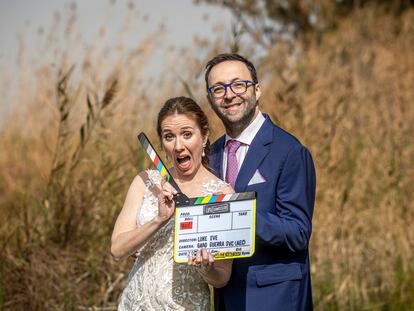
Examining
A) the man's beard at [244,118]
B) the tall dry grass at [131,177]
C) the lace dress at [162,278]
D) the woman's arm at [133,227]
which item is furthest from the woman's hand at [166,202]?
the tall dry grass at [131,177]

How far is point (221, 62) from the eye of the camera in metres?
4.18

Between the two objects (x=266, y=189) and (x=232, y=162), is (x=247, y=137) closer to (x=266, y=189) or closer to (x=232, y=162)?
(x=232, y=162)

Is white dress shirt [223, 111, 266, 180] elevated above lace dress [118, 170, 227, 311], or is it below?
above

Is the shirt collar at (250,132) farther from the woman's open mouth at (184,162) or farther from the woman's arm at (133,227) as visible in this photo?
the woman's arm at (133,227)

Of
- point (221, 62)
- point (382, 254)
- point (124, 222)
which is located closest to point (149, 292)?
point (124, 222)

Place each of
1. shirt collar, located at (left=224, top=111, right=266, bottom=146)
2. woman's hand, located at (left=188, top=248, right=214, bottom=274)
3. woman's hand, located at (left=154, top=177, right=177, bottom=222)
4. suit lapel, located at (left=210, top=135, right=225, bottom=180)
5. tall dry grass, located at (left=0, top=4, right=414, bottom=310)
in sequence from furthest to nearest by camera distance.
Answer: tall dry grass, located at (left=0, top=4, right=414, bottom=310)
suit lapel, located at (left=210, top=135, right=225, bottom=180)
shirt collar, located at (left=224, top=111, right=266, bottom=146)
woman's hand, located at (left=154, top=177, right=177, bottom=222)
woman's hand, located at (left=188, top=248, right=214, bottom=274)

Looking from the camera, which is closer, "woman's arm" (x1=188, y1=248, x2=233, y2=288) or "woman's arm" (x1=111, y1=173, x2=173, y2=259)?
"woman's arm" (x1=188, y1=248, x2=233, y2=288)

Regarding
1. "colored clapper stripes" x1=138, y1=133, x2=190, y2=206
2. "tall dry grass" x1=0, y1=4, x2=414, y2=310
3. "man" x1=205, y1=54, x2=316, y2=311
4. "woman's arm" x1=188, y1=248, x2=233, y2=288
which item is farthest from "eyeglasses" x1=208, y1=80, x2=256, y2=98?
"tall dry grass" x1=0, y1=4, x2=414, y2=310

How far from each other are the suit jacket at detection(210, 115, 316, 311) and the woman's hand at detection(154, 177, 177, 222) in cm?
42

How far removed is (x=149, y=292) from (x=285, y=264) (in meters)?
0.66

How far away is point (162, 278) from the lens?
13.3 feet

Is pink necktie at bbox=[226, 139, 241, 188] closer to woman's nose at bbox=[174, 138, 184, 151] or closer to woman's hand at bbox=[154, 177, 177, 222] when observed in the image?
woman's nose at bbox=[174, 138, 184, 151]

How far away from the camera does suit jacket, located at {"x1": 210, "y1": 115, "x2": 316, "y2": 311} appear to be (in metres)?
3.93

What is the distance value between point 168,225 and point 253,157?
0.53m
